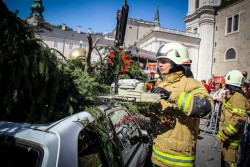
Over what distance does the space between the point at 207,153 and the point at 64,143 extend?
18.8ft

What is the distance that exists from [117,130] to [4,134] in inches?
52.8

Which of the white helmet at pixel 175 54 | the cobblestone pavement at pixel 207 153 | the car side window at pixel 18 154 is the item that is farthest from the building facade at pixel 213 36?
the car side window at pixel 18 154

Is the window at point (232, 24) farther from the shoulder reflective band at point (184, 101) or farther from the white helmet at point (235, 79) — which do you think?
the shoulder reflective band at point (184, 101)

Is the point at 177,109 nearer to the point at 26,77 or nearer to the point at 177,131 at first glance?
the point at 177,131

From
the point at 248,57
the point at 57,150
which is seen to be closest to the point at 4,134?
the point at 57,150

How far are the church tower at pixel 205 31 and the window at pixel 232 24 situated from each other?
323cm

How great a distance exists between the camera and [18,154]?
1.62 metres

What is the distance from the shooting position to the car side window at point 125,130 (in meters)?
2.60

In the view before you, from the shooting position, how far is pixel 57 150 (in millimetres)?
1472

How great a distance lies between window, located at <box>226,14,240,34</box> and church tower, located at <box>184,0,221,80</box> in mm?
3234

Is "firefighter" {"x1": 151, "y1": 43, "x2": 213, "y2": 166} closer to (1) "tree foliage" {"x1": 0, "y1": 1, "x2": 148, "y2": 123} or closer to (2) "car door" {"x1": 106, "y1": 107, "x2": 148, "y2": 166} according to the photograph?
(2) "car door" {"x1": 106, "y1": 107, "x2": 148, "y2": 166}

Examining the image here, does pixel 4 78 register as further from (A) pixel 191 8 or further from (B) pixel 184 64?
(A) pixel 191 8

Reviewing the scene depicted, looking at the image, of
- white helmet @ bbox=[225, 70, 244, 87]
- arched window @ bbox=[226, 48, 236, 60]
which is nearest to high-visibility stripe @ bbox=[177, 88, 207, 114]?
white helmet @ bbox=[225, 70, 244, 87]

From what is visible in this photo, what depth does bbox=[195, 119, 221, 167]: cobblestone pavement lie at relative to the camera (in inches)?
210
